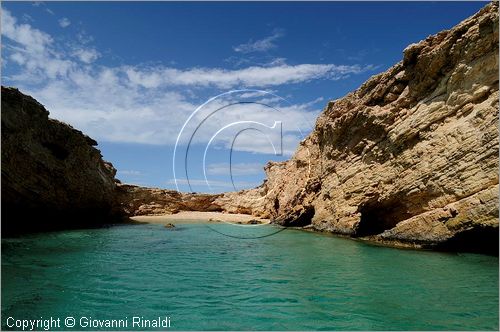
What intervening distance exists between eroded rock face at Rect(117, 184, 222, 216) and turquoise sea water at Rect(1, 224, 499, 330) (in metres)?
36.7

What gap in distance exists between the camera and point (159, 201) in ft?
202

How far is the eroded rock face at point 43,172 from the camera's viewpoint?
80.6ft

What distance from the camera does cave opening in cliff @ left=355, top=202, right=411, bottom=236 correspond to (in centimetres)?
2321

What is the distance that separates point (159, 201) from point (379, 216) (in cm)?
4469

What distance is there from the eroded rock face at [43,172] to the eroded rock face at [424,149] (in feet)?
78.8

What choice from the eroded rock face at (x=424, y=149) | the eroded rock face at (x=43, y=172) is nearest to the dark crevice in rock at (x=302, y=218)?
the eroded rock face at (x=424, y=149)

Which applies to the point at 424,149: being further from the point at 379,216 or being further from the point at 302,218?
the point at 302,218

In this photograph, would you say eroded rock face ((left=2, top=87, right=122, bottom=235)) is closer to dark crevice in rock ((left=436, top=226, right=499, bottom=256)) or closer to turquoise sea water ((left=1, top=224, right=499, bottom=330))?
turquoise sea water ((left=1, top=224, right=499, bottom=330))

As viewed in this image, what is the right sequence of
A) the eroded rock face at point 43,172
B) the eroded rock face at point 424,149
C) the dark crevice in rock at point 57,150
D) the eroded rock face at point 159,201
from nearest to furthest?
1. the eroded rock face at point 424,149
2. the eroded rock face at point 43,172
3. the dark crevice in rock at point 57,150
4. the eroded rock face at point 159,201

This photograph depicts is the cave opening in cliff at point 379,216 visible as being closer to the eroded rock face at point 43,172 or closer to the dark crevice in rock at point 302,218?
the dark crevice in rock at point 302,218

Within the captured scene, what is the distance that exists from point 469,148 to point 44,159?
30.2 metres

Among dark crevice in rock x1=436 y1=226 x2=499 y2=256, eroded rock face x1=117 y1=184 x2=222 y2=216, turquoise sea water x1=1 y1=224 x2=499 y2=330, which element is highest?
eroded rock face x1=117 y1=184 x2=222 y2=216

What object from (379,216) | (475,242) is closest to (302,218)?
(379,216)

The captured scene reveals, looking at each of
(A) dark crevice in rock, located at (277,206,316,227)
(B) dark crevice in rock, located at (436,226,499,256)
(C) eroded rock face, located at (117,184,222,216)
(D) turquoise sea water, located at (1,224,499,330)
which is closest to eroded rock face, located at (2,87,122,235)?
(D) turquoise sea water, located at (1,224,499,330)
